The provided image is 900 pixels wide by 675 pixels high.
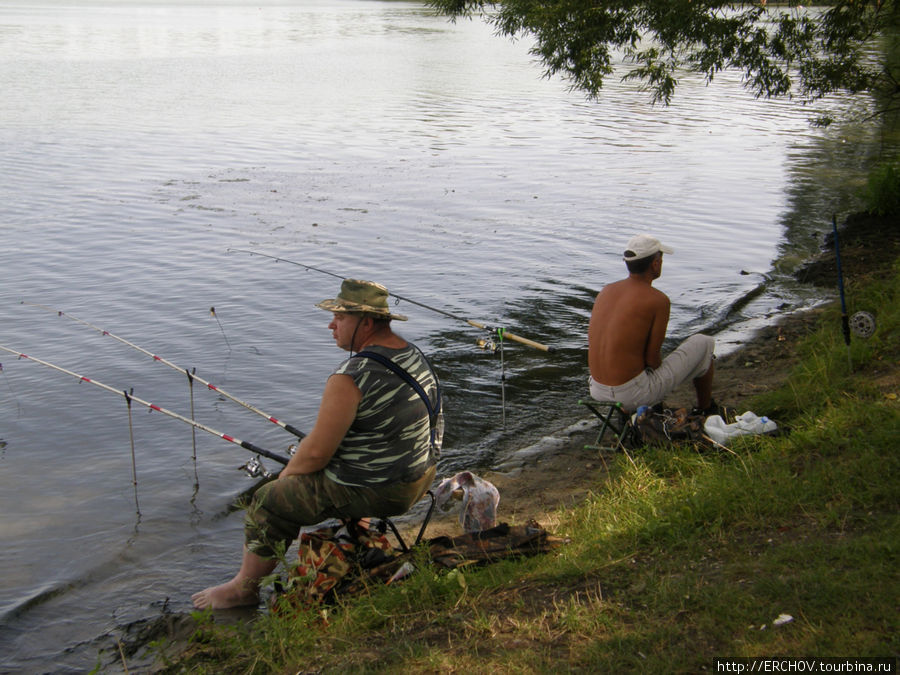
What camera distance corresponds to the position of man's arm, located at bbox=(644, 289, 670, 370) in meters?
5.64

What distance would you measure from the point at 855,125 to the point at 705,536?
78.2 feet

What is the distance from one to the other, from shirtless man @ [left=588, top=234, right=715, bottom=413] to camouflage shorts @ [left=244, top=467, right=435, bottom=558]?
6.02ft

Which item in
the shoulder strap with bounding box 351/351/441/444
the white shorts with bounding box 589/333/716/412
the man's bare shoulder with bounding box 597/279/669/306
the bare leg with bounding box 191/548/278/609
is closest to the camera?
the shoulder strap with bounding box 351/351/441/444

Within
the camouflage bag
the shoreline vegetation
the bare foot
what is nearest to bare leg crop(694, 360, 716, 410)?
the shoreline vegetation

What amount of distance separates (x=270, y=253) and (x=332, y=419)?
29.7 feet

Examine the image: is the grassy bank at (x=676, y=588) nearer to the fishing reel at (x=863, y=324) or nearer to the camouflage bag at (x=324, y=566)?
the camouflage bag at (x=324, y=566)

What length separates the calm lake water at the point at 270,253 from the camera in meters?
6.15

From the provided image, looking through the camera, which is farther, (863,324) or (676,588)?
(863,324)

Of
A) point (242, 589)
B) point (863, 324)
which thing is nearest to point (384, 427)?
point (242, 589)

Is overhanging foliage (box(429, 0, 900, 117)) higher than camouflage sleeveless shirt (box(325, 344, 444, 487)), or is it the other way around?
overhanging foliage (box(429, 0, 900, 117))

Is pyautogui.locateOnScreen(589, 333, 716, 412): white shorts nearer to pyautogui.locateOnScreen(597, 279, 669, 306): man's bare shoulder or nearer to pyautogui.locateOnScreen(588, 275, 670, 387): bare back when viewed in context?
pyautogui.locateOnScreen(588, 275, 670, 387): bare back

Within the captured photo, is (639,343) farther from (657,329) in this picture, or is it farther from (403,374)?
(403,374)

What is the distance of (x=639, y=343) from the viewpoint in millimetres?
5742

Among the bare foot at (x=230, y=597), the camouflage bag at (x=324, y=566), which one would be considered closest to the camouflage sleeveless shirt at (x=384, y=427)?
the camouflage bag at (x=324, y=566)
